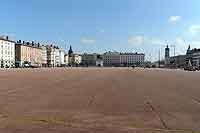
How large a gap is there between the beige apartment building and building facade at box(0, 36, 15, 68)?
14.8 ft

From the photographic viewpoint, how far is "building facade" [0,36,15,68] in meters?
145

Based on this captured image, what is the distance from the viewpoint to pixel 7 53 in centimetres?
15238

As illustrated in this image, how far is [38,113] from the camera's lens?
10.2 meters

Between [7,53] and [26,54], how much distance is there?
22715mm

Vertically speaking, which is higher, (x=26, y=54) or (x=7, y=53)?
(x=26, y=54)

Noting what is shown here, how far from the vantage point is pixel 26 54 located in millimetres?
174750

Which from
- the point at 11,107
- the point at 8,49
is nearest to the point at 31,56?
the point at 8,49

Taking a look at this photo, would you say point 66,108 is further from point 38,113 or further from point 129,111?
point 129,111

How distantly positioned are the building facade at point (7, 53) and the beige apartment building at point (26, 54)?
14.8ft

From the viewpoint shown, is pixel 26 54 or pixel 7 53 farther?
pixel 26 54

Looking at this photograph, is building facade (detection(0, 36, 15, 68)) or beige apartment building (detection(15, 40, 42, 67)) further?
beige apartment building (detection(15, 40, 42, 67))

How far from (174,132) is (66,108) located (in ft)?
16.1

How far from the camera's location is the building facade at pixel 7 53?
14488 centimetres

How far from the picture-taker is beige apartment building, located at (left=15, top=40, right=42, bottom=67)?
545ft
